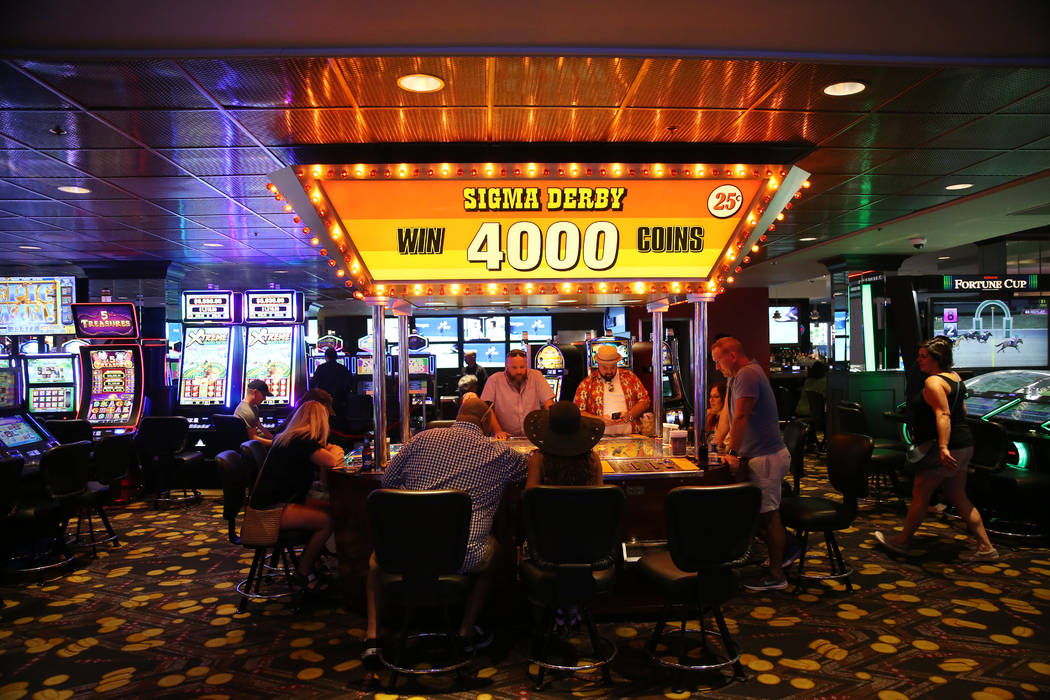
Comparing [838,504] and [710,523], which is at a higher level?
[710,523]

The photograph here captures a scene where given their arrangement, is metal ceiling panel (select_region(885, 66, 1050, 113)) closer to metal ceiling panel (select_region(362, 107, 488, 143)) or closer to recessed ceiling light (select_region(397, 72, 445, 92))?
metal ceiling panel (select_region(362, 107, 488, 143))

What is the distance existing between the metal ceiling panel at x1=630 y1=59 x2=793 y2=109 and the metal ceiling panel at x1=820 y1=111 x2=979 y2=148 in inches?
38.2

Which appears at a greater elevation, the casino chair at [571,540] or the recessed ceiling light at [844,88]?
the recessed ceiling light at [844,88]

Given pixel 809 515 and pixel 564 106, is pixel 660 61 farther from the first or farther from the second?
pixel 809 515

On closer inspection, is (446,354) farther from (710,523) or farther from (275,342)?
(710,523)

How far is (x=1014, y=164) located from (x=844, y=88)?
2.70 meters

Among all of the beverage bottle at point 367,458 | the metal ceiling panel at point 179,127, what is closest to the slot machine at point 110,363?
the metal ceiling panel at point 179,127

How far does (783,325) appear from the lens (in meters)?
15.0

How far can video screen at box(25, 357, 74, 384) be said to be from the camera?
8328mm

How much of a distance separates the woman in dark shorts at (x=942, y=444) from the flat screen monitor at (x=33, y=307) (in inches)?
359

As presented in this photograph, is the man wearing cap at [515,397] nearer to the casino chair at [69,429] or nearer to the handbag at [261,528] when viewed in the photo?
the handbag at [261,528]

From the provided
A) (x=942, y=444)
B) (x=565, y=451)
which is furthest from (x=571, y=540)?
(x=942, y=444)

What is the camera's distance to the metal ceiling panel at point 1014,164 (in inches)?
188

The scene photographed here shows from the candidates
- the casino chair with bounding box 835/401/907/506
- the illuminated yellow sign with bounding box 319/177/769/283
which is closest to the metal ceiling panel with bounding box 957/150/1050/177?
the casino chair with bounding box 835/401/907/506
